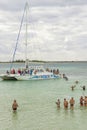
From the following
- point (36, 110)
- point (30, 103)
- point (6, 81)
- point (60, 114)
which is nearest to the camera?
point (60, 114)

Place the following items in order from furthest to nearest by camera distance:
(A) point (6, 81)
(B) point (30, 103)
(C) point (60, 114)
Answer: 1. (A) point (6, 81)
2. (B) point (30, 103)
3. (C) point (60, 114)

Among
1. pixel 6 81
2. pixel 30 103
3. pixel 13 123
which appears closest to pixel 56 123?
pixel 13 123

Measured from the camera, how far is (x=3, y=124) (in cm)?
2800

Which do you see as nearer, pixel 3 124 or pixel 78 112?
pixel 3 124

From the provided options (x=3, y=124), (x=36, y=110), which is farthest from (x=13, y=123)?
(x=36, y=110)

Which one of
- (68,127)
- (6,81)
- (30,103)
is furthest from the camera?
(6,81)

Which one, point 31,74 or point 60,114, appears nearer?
point 60,114

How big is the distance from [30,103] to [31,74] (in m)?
29.4

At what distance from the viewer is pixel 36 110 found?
111ft

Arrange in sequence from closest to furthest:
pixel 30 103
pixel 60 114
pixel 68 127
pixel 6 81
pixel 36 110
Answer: pixel 68 127, pixel 60 114, pixel 36 110, pixel 30 103, pixel 6 81

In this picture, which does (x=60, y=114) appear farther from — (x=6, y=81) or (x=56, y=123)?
(x=6, y=81)

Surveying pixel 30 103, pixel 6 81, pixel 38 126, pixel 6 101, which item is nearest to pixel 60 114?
pixel 38 126

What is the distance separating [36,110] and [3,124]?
20.4 ft

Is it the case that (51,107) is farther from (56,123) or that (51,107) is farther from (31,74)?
(31,74)
